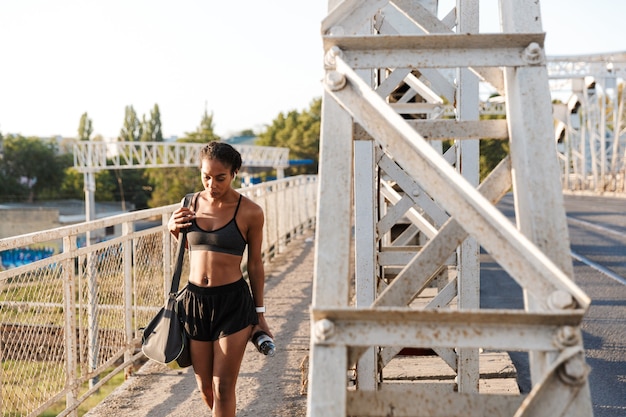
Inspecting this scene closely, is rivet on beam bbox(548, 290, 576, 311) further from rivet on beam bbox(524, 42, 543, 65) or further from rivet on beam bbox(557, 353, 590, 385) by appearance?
rivet on beam bbox(524, 42, 543, 65)

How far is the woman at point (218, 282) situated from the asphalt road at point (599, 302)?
281 cm

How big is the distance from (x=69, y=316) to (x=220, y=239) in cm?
156

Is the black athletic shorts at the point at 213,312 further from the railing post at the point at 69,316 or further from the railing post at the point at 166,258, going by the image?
the railing post at the point at 166,258

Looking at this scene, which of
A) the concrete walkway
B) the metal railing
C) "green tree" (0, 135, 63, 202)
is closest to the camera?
the metal railing

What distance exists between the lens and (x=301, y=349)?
719 cm

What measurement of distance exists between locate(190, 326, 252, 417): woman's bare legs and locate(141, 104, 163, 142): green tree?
104922 millimetres

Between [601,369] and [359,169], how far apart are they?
3.38 m

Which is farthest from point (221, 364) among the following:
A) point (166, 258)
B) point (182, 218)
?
point (166, 258)

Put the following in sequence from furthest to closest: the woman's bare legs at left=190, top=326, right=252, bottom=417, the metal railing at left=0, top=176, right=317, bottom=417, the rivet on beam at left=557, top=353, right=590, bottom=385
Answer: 1. the metal railing at left=0, top=176, right=317, bottom=417
2. the woman's bare legs at left=190, top=326, right=252, bottom=417
3. the rivet on beam at left=557, top=353, right=590, bottom=385

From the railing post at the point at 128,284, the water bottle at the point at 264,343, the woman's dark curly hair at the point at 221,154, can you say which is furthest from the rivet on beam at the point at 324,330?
the railing post at the point at 128,284

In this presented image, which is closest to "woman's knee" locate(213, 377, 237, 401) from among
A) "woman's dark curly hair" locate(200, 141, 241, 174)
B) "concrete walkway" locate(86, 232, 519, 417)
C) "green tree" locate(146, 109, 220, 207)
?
"woman's dark curly hair" locate(200, 141, 241, 174)

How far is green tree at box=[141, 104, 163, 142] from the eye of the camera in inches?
4196

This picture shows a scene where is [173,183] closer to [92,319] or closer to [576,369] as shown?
[92,319]

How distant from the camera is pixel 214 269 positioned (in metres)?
4.00
